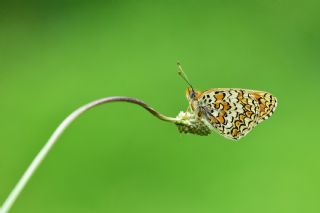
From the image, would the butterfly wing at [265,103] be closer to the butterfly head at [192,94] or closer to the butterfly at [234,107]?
the butterfly at [234,107]

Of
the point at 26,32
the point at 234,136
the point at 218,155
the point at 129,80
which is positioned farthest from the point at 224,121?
the point at 26,32

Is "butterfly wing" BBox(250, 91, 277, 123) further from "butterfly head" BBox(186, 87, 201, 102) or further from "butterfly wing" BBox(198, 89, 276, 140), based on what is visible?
"butterfly head" BBox(186, 87, 201, 102)

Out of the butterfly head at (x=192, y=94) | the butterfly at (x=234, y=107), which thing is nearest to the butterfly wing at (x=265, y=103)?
the butterfly at (x=234, y=107)

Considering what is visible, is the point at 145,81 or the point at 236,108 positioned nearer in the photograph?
the point at 236,108

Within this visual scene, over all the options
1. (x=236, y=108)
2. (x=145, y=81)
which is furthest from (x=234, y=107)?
(x=145, y=81)

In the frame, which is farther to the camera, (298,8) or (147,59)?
(298,8)

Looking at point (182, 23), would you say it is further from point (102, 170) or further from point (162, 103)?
point (102, 170)

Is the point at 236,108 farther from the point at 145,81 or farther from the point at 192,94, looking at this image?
the point at 145,81
